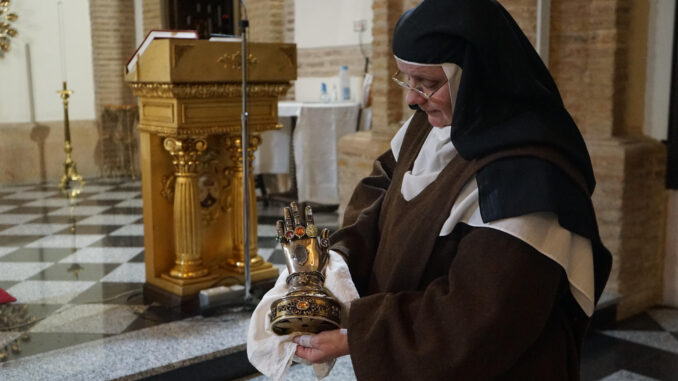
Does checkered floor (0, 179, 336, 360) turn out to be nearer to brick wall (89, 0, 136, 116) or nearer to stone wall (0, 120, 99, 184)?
stone wall (0, 120, 99, 184)

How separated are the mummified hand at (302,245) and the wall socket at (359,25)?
6.73m

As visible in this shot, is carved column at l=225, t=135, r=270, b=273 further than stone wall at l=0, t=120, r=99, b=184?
No

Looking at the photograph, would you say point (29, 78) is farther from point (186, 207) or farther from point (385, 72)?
point (186, 207)

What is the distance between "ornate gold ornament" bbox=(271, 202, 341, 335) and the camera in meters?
1.46

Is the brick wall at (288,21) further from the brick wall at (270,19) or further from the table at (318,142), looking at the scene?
the table at (318,142)

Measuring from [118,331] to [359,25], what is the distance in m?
5.51

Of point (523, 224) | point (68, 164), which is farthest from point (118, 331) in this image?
point (68, 164)

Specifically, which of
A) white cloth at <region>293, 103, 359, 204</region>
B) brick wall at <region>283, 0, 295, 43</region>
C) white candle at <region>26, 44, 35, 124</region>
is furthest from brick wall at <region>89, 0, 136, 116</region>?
white cloth at <region>293, 103, 359, 204</region>

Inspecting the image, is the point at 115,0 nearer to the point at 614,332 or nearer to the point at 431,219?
the point at 614,332

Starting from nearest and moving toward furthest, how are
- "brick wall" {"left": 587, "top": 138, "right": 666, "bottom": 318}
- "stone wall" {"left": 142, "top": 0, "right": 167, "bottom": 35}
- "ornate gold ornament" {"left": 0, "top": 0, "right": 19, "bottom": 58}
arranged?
1. "brick wall" {"left": 587, "top": 138, "right": 666, "bottom": 318}
2. "ornate gold ornament" {"left": 0, "top": 0, "right": 19, "bottom": 58}
3. "stone wall" {"left": 142, "top": 0, "right": 167, "bottom": 35}

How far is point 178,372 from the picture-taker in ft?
10.1

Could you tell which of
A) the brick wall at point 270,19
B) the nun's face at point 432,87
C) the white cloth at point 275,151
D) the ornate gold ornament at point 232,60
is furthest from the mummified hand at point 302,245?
the brick wall at point 270,19

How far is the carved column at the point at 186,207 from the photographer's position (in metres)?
3.62

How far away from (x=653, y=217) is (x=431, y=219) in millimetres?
3127
